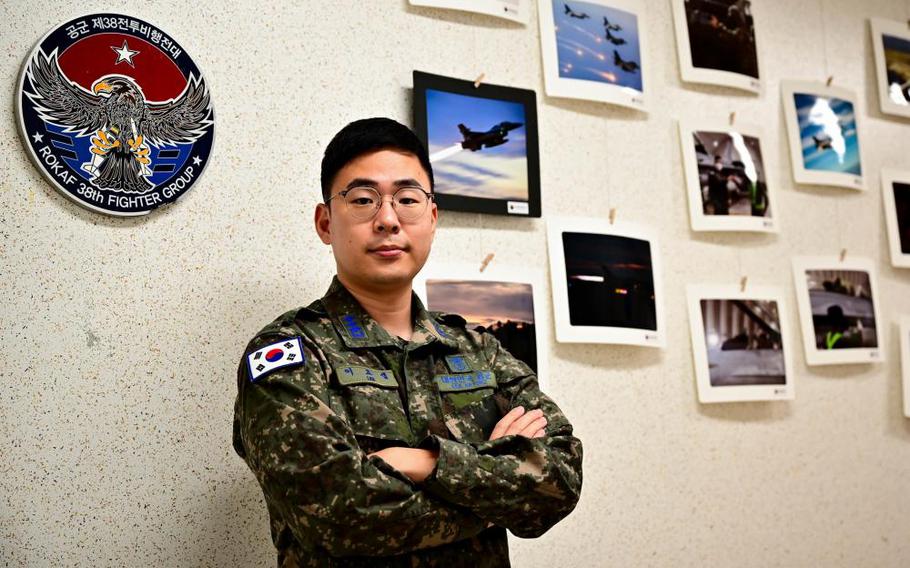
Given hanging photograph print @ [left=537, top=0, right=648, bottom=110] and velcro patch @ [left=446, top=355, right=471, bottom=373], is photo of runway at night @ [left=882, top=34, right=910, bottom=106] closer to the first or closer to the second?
hanging photograph print @ [left=537, top=0, right=648, bottom=110]

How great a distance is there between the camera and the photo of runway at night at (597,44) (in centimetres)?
203

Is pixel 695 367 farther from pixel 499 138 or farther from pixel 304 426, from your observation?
pixel 304 426

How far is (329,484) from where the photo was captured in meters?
1.13

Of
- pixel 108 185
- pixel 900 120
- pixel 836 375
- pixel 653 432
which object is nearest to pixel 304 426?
pixel 108 185

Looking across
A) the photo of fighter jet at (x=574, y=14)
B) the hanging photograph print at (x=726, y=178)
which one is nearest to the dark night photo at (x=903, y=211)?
the hanging photograph print at (x=726, y=178)

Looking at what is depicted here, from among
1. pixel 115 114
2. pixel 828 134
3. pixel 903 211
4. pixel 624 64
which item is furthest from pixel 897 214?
pixel 115 114

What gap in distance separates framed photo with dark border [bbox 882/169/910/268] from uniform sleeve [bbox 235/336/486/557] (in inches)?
76.2

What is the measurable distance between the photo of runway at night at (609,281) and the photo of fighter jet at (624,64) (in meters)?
0.46

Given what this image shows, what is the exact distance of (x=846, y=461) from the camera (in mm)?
2322

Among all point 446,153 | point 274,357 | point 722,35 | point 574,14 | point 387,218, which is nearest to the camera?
point 274,357

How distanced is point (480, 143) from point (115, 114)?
80 centimetres

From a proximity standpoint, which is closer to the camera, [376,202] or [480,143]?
[376,202]

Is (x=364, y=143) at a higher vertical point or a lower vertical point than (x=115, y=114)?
lower

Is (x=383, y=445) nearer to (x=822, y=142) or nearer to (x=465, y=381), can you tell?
(x=465, y=381)
